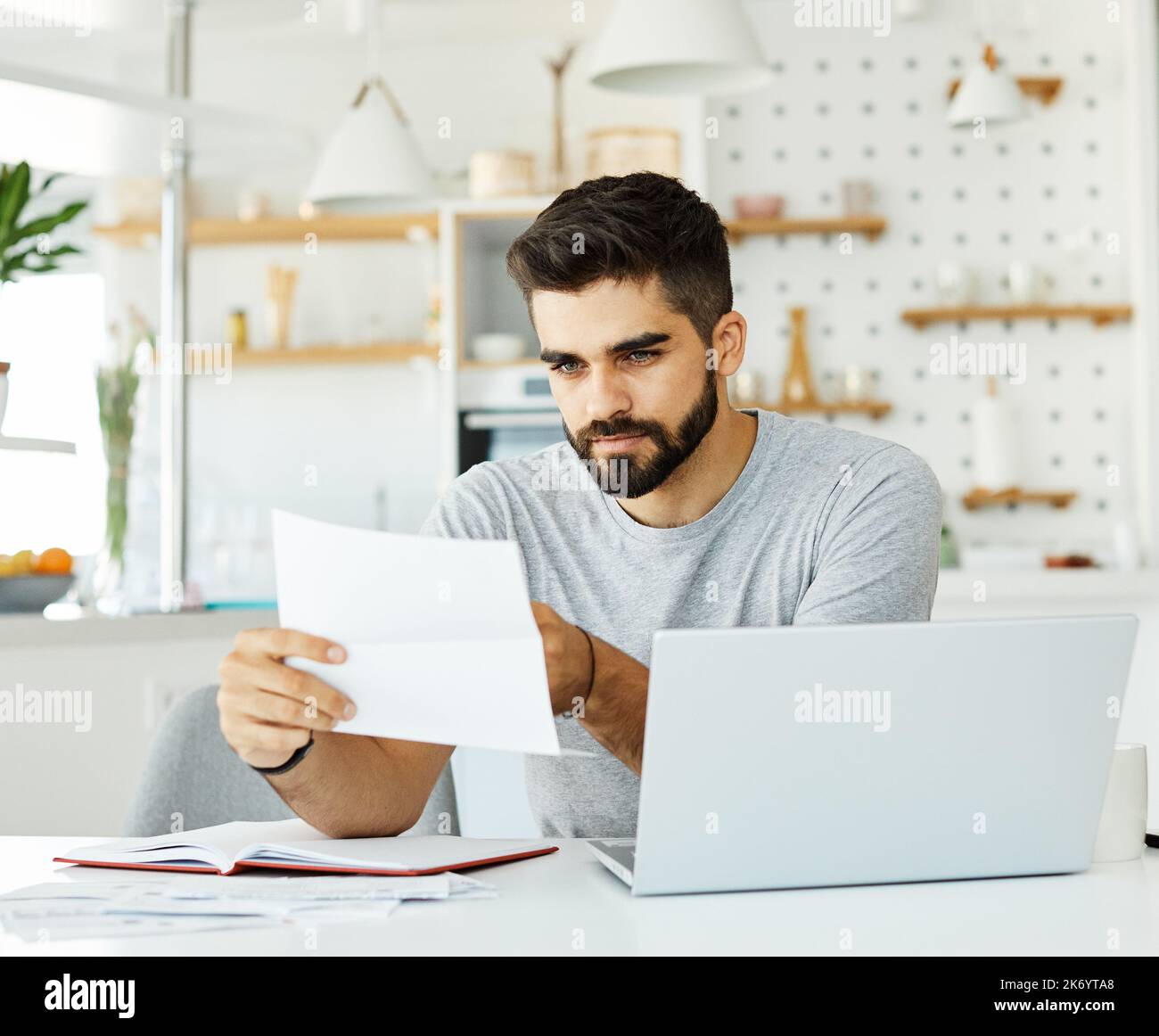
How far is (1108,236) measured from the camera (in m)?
4.57

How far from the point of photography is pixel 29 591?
2461mm

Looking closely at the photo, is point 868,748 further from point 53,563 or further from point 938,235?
point 938,235

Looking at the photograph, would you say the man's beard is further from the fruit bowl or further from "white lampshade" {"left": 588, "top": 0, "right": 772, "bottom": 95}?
the fruit bowl

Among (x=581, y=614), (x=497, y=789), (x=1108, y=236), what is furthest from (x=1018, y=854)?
(x=1108, y=236)

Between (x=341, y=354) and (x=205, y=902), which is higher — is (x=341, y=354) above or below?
above

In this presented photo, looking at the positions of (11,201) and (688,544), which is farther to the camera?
(11,201)

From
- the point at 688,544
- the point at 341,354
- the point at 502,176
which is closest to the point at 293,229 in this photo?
the point at 341,354

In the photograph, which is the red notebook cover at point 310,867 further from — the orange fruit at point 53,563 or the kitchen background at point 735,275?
the kitchen background at point 735,275

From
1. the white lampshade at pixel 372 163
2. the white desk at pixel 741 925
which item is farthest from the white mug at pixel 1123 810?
the white lampshade at pixel 372 163

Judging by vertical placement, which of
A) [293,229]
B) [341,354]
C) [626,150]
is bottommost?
[341,354]

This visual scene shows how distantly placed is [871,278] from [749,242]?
16.7 inches

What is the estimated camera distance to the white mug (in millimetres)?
1127

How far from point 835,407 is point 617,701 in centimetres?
330

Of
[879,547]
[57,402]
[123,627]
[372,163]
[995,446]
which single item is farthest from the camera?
[57,402]
